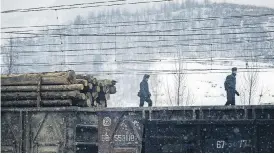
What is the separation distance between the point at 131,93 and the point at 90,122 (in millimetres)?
41860

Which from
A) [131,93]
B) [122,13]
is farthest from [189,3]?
[131,93]

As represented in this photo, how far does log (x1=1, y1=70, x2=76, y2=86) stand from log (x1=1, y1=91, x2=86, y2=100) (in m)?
0.31

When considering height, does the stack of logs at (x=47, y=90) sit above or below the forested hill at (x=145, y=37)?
below

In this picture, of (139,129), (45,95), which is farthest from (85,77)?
(139,129)

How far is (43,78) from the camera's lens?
9.48 m

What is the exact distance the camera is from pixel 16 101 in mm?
9648

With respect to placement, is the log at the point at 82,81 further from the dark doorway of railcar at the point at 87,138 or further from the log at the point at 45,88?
the dark doorway of railcar at the point at 87,138

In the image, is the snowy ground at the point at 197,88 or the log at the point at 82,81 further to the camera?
the snowy ground at the point at 197,88

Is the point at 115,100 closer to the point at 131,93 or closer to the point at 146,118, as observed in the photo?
the point at 131,93

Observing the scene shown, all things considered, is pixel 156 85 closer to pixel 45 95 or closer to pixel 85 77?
pixel 85 77

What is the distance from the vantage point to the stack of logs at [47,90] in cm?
917

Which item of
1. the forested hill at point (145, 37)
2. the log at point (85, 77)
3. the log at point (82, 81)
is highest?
the forested hill at point (145, 37)

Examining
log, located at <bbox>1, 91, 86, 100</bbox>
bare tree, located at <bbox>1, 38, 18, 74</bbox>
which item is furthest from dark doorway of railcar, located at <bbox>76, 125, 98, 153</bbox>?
bare tree, located at <bbox>1, 38, 18, 74</bbox>

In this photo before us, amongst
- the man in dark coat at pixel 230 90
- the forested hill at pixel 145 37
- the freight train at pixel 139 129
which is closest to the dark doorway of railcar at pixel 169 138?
the freight train at pixel 139 129
